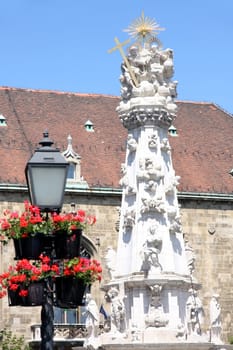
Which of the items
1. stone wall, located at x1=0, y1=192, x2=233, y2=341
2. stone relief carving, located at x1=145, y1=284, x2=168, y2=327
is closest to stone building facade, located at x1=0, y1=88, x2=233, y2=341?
stone wall, located at x1=0, y1=192, x2=233, y2=341

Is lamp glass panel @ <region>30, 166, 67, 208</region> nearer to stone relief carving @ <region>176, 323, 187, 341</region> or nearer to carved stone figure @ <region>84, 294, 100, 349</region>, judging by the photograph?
stone relief carving @ <region>176, 323, 187, 341</region>

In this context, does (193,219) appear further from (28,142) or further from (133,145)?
(133,145)

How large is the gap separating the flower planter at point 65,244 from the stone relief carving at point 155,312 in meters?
13.1

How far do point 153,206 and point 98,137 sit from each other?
2228cm

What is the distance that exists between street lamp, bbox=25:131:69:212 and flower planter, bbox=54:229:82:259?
2.71 ft

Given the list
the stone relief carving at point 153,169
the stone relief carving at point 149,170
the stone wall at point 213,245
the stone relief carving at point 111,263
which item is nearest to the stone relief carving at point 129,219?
the stone relief carving at point 149,170

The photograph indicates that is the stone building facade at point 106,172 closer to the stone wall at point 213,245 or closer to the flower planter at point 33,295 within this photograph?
the stone wall at point 213,245

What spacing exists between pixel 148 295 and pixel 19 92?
24.7 meters

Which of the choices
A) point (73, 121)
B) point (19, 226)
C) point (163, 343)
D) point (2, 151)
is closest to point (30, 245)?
point (19, 226)

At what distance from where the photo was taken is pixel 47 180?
11680 millimetres

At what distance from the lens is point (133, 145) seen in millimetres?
26734

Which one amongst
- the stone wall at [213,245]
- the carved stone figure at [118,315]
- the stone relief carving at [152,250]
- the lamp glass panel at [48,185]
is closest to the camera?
the lamp glass panel at [48,185]

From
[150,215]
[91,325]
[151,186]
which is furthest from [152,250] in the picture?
[91,325]

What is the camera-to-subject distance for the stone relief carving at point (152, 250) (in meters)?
25.4
